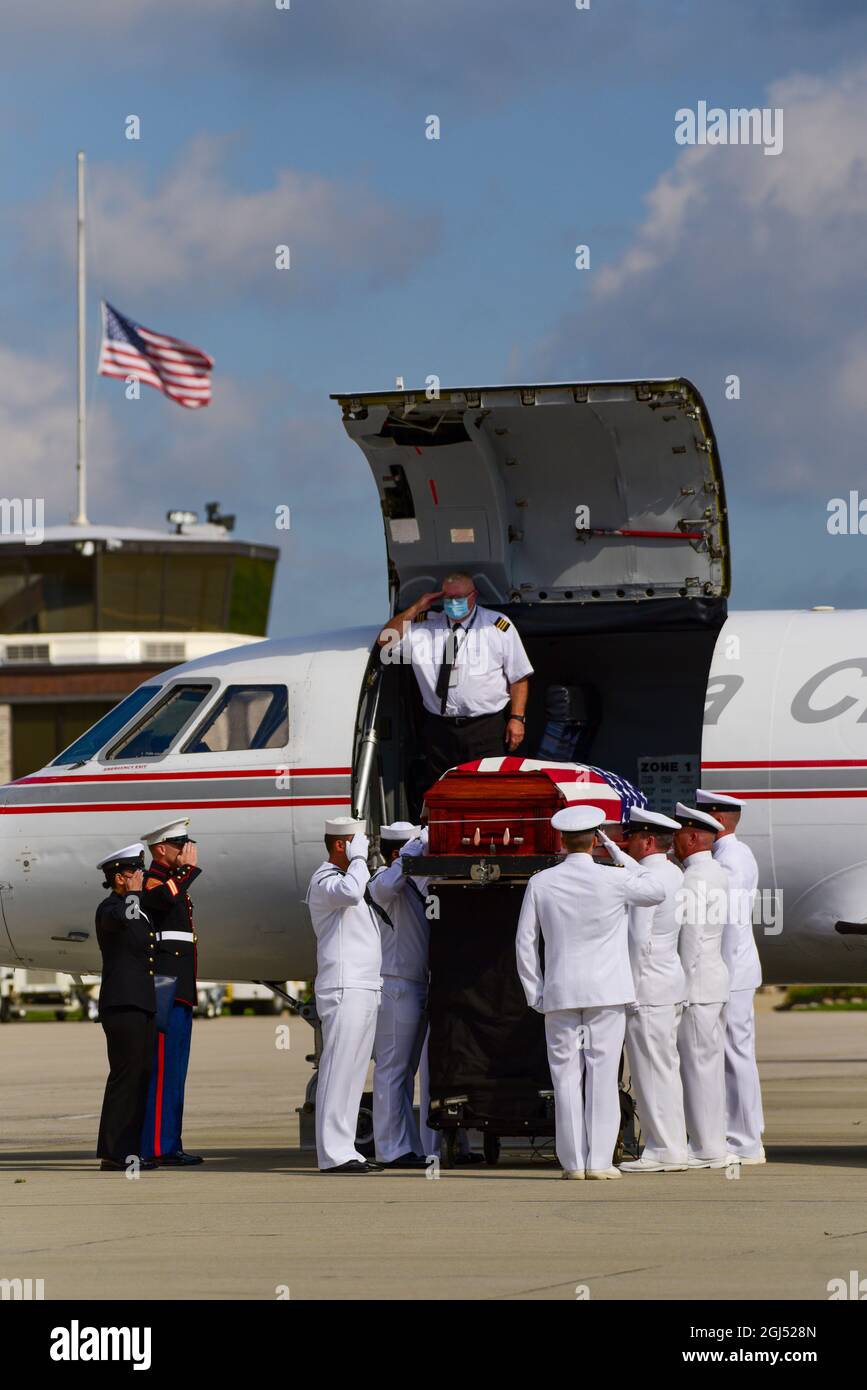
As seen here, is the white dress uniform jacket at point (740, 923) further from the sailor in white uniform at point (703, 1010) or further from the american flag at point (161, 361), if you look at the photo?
the american flag at point (161, 361)

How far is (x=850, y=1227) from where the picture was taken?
10414mm

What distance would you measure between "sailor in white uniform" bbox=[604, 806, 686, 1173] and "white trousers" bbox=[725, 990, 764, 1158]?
61cm

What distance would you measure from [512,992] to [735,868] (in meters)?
1.84

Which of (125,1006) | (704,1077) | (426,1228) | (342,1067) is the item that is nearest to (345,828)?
(342,1067)

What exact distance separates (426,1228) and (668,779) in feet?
19.6

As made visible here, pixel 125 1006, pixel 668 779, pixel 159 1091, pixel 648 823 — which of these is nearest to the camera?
pixel 648 823

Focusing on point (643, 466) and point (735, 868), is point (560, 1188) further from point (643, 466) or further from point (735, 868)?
point (643, 466)

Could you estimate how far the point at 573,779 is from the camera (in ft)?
47.2

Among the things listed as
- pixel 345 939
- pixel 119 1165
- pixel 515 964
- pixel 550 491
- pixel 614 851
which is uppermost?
pixel 550 491

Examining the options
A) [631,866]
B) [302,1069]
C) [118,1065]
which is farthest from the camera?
[302,1069]

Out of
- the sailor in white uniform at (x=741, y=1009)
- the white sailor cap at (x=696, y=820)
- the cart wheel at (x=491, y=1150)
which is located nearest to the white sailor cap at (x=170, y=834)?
the cart wheel at (x=491, y=1150)

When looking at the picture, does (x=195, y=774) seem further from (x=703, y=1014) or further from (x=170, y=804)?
(x=703, y=1014)

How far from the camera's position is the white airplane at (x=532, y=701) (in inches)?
594
